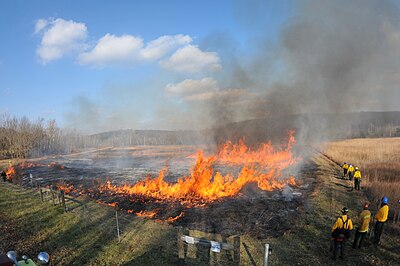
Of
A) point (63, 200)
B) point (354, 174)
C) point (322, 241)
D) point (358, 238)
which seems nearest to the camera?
point (358, 238)

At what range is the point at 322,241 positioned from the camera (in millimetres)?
10672

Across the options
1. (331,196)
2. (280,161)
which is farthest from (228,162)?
(331,196)

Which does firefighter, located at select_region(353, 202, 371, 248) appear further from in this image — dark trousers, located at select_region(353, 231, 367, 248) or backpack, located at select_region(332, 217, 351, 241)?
backpack, located at select_region(332, 217, 351, 241)

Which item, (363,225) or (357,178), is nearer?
(363,225)

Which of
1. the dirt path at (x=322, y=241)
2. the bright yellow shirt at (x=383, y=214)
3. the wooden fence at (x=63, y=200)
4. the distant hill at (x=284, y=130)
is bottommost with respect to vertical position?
the dirt path at (x=322, y=241)

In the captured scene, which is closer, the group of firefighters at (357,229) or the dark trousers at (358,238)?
the group of firefighters at (357,229)

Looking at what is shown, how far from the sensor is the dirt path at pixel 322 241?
924 centimetres

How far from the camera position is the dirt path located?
9242mm

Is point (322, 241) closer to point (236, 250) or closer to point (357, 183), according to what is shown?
point (236, 250)

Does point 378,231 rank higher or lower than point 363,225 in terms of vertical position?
lower

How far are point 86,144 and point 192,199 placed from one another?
10403cm

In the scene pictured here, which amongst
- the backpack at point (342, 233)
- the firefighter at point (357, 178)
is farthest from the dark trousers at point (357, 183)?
the backpack at point (342, 233)

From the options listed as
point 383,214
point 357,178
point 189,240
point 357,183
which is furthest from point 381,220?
point 357,183

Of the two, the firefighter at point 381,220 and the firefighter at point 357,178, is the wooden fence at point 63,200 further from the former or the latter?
the firefighter at point 357,178
